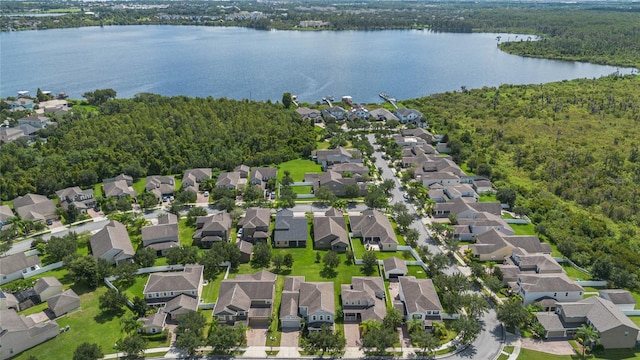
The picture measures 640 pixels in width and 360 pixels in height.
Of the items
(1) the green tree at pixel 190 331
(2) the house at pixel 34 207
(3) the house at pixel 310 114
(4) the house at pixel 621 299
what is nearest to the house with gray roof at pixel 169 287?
(1) the green tree at pixel 190 331

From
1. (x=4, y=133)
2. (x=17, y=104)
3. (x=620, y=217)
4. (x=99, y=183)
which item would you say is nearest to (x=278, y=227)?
(x=99, y=183)

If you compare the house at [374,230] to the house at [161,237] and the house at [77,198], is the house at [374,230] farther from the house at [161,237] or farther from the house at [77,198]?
the house at [77,198]

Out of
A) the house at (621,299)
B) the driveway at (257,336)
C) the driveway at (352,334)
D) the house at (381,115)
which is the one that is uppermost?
the house at (381,115)

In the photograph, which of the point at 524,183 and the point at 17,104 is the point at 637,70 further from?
the point at 17,104

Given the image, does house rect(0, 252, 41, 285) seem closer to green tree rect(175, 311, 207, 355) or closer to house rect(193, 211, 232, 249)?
Answer: house rect(193, 211, 232, 249)

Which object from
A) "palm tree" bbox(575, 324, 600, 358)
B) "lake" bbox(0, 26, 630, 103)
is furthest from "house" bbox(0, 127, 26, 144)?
"palm tree" bbox(575, 324, 600, 358)

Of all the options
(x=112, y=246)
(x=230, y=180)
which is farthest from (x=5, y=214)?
(x=230, y=180)

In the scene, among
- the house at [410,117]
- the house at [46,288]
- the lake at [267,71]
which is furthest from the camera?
the lake at [267,71]
